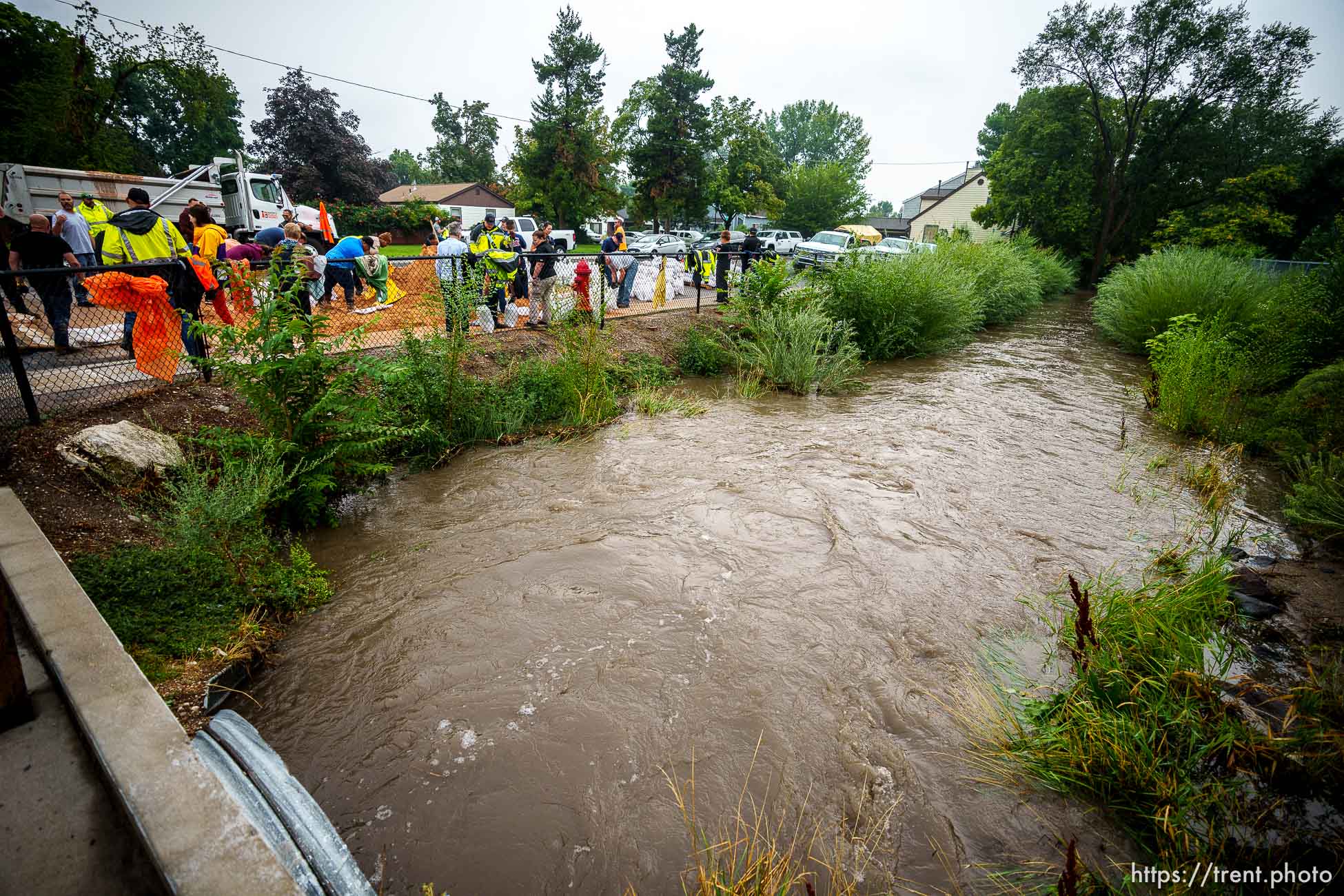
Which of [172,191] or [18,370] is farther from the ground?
[172,191]

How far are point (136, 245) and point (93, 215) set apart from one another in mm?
2151

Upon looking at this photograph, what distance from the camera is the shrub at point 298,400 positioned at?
4.31m

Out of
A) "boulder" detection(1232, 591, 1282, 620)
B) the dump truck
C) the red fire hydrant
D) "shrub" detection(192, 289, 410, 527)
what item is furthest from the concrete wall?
the dump truck

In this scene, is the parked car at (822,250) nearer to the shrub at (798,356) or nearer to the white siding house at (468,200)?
the shrub at (798,356)

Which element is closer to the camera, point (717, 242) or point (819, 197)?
point (717, 242)

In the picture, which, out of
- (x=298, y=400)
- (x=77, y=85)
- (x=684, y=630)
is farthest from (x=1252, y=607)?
(x=77, y=85)

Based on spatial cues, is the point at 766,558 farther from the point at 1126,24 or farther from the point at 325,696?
the point at 1126,24

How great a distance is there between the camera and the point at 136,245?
7672 mm

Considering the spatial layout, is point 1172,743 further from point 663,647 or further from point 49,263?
point 49,263

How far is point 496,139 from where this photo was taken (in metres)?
74.8

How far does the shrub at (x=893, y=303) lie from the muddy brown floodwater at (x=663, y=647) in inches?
187

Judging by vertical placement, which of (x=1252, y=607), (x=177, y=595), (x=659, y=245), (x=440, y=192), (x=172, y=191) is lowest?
(x=1252, y=607)

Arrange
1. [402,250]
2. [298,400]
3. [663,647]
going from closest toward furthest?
[663,647], [298,400], [402,250]

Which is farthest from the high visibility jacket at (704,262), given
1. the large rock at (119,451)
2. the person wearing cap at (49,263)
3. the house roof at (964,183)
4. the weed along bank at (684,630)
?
the house roof at (964,183)
